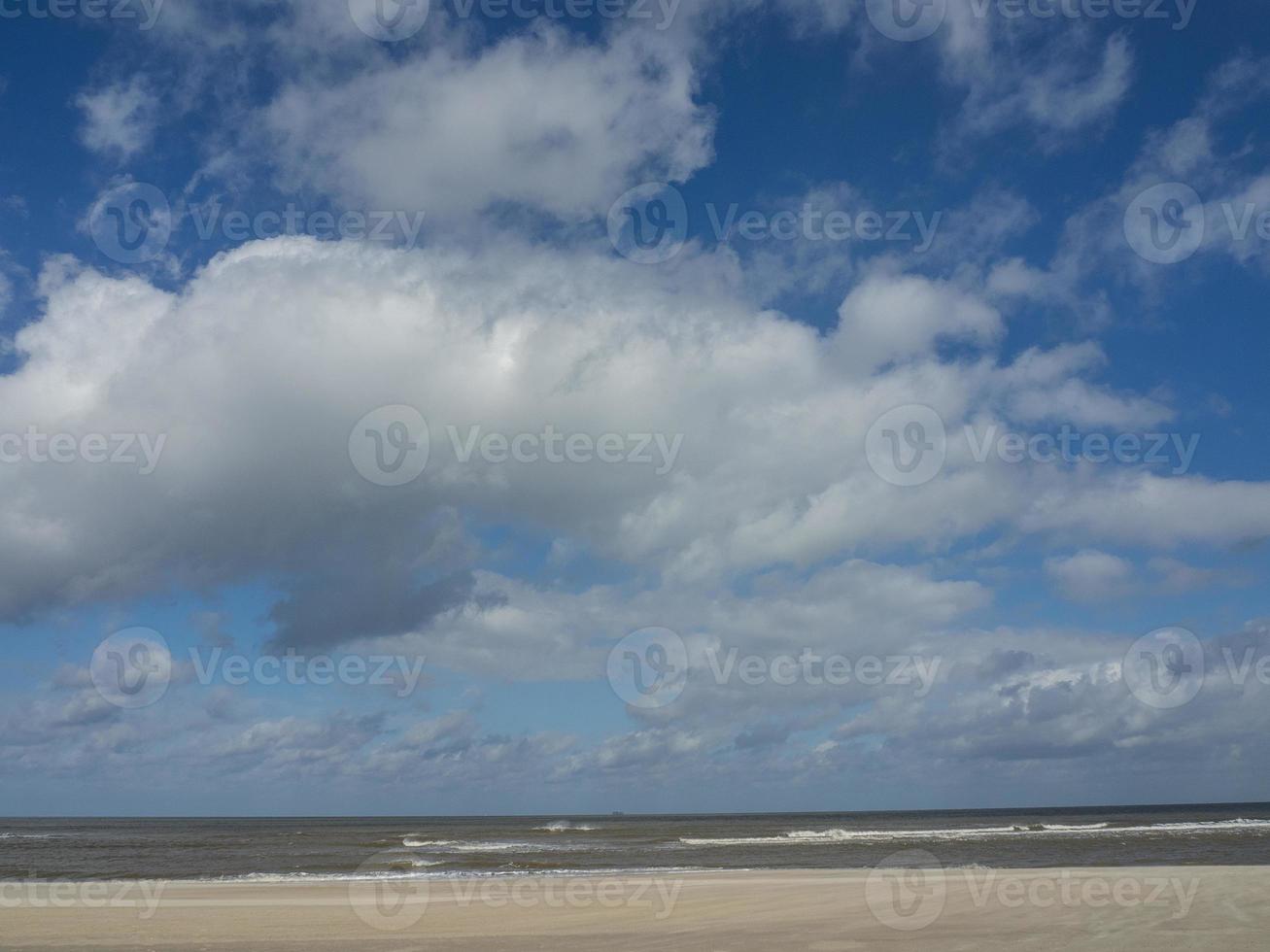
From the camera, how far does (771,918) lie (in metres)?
19.2

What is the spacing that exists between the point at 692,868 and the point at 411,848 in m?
28.2

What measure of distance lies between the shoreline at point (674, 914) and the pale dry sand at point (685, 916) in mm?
59

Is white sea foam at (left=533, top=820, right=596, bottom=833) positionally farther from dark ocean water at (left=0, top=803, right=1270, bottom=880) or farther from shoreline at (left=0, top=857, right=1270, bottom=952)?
shoreline at (left=0, top=857, right=1270, bottom=952)

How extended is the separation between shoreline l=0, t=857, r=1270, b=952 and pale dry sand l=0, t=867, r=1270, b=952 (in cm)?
6

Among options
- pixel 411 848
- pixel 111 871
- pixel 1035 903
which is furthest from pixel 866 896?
pixel 411 848

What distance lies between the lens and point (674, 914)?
19.8 meters

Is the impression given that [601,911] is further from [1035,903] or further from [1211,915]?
[1211,915]

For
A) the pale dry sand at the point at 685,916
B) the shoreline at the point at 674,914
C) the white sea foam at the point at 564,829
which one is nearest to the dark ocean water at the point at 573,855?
the shoreline at the point at 674,914

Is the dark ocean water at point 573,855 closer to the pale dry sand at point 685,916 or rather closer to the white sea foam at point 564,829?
the pale dry sand at point 685,916

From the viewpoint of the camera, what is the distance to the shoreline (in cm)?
1597

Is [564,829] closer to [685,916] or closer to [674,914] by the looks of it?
[674,914]

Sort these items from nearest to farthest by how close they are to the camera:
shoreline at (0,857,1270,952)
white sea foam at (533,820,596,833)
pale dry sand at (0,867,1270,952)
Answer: pale dry sand at (0,867,1270,952)
shoreline at (0,857,1270,952)
white sea foam at (533,820,596,833)

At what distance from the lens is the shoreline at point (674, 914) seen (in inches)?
629

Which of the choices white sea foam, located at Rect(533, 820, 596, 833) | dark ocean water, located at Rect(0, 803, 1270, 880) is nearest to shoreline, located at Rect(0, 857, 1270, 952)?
dark ocean water, located at Rect(0, 803, 1270, 880)
